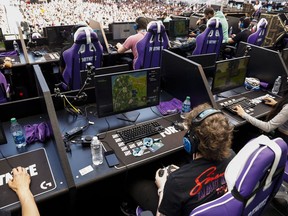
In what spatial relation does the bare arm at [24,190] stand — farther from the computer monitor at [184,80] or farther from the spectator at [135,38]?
the spectator at [135,38]

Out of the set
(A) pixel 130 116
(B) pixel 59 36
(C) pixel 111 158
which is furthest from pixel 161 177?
(B) pixel 59 36

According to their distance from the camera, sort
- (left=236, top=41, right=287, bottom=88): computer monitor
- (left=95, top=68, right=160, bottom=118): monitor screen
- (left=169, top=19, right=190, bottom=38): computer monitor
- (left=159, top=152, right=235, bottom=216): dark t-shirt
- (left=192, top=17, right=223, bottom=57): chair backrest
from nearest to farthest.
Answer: (left=159, top=152, right=235, bottom=216): dark t-shirt
(left=95, top=68, right=160, bottom=118): monitor screen
(left=236, top=41, right=287, bottom=88): computer monitor
(left=192, top=17, right=223, bottom=57): chair backrest
(left=169, top=19, right=190, bottom=38): computer monitor

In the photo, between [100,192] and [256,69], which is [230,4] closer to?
[256,69]

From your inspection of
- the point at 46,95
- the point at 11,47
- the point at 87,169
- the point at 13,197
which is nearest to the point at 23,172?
the point at 13,197

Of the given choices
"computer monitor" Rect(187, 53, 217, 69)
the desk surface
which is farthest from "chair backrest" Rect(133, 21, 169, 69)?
the desk surface

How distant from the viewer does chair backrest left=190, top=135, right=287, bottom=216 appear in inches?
32.1

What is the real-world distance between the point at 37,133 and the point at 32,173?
40cm

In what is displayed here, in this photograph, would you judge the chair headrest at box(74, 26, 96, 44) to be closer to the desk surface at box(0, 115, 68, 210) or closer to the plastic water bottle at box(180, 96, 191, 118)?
the desk surface at box(0, 115, 68, 210)

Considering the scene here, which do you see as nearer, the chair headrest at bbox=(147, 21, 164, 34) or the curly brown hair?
the curly brown hair

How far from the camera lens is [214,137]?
44.3 inches

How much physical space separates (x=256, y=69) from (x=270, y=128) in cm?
102

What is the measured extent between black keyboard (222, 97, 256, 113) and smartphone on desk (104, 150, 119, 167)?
4.02 ft

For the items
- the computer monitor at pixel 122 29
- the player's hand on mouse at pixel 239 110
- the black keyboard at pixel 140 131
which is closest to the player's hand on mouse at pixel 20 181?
the black keyboard at pixel 140 131

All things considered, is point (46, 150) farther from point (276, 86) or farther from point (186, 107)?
point (276, 86)
